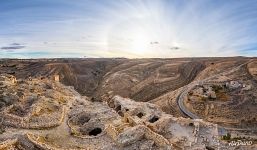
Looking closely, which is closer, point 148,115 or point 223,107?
point 148,115

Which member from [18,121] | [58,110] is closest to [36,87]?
[58,110]

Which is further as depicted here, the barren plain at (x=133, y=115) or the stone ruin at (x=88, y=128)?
the barren plain at (x=133, y=115)

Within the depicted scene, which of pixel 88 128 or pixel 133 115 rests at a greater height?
pixel 133 115

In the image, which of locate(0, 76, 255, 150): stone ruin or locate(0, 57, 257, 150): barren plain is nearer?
locate(0, 76, 255, 150): stone ruin

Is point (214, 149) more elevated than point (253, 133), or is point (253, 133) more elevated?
point (214, 149)

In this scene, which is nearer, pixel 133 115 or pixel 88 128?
pixel 88 128

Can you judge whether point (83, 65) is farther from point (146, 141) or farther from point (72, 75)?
point (146, 141)

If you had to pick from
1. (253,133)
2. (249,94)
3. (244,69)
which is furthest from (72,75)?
(253,133)

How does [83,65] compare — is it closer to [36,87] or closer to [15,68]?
[15,68]

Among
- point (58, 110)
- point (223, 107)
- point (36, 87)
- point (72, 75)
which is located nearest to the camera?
point (58, 110)

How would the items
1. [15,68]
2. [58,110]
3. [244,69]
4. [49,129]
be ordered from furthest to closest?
1. [15,68]
2. [244,69]
3. [58,110]
4. [49,129]
